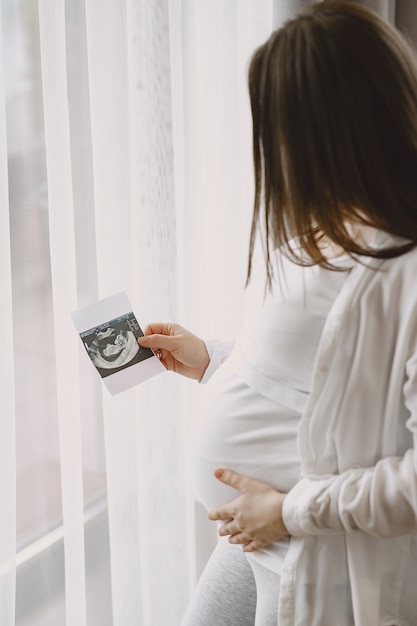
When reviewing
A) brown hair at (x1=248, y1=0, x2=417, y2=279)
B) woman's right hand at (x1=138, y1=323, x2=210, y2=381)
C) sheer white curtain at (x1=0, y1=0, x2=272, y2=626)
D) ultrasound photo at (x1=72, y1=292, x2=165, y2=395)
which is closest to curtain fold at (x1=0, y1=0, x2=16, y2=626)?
sheer white curtain at (x1=0, y1=0, x2=272, y2=626)

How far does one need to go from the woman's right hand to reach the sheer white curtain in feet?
0.41

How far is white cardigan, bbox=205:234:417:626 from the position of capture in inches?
33.8

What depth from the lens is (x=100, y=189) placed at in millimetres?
1233

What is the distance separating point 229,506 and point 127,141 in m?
0.66

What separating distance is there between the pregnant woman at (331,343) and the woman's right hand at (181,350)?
0.21 meters

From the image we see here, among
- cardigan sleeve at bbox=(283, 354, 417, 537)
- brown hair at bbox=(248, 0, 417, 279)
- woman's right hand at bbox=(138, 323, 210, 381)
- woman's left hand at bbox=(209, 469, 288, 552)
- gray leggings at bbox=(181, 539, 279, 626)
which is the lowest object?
gray leggings at bbox=(181, 539, 279, 626)

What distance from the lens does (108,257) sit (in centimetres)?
127

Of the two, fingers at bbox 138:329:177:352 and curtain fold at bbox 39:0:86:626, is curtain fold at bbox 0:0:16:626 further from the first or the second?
fingers at bbox 138:329:177:352

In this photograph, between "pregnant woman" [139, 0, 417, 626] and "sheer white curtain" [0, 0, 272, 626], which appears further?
"sheer white curtain" [0, 0, 272, 626]

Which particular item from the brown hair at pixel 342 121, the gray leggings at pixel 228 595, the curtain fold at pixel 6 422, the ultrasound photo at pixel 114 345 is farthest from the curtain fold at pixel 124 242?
the brown hair at pixel 342 121

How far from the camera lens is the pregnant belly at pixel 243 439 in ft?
3.21

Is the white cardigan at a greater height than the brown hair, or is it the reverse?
the brown hair

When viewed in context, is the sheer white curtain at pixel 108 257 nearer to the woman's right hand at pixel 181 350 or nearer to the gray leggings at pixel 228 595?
the woman's right hand at pixel 181 350

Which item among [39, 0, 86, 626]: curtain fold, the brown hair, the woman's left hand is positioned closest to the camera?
the brown hair
